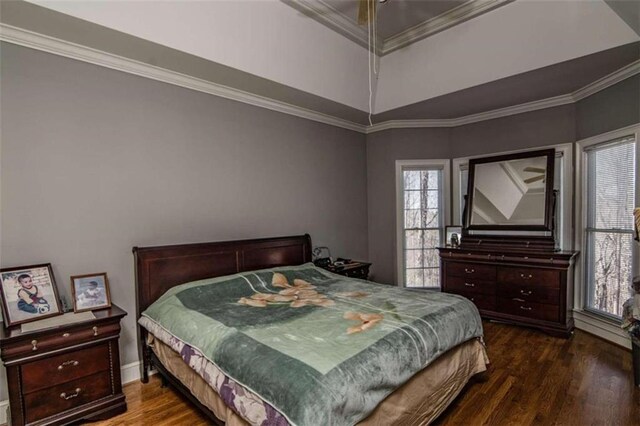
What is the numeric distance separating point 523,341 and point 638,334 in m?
1.06

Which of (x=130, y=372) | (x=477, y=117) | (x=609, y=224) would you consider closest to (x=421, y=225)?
(x=477, y=117)

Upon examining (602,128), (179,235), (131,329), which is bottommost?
(131,329)

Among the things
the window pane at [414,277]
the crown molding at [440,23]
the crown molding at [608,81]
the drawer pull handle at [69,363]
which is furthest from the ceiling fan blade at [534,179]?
the drawer pull handle at [69,363]

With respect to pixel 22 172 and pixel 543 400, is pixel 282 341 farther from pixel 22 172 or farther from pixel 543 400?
pixel 22 172

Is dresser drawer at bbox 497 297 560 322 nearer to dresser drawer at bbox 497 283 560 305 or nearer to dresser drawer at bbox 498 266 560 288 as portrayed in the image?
dresser drawer at bbox 497 283 560 305

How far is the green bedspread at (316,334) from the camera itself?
4.59 ft

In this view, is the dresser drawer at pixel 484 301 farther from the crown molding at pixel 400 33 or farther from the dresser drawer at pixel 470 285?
the crown molding at pixel 400 33

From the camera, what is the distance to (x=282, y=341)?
68.4 inches

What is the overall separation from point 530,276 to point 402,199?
181 centimetres

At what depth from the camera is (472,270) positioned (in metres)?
3.93

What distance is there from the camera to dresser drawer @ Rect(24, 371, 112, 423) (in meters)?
1.92

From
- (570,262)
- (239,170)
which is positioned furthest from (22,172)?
(570,262)

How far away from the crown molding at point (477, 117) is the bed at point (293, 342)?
2519 mm

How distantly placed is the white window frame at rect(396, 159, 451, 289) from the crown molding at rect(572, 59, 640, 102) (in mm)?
1591
